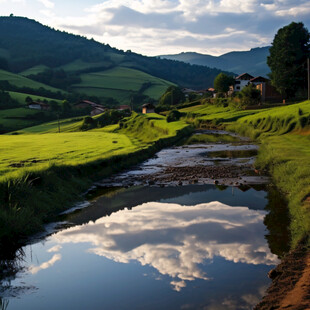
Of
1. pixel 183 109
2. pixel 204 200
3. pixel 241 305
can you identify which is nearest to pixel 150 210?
pixel 204 200

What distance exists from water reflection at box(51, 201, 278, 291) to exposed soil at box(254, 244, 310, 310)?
3.29ft

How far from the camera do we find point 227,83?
446ft

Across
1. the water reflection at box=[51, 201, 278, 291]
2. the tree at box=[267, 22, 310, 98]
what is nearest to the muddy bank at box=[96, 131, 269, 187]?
the water reflection at box=[51, 201, 278, 291]

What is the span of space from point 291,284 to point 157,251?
6182 millimetres

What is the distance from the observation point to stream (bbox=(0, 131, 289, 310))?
12352mm

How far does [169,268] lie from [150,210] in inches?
338

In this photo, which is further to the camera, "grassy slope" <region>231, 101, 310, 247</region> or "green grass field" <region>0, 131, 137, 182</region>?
"green grass field" <region>0, 131, 137, 182</region>

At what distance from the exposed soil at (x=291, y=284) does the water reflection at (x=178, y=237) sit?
1.00 metres

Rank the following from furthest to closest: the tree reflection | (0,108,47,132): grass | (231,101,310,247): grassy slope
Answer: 1. (0,108,47,132): grass
2. (231,101,310,247): grassy slope
3. the tree reflection

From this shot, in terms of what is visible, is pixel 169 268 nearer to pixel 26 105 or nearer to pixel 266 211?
pixel 266 211

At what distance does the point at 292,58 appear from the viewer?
7994 centimetres

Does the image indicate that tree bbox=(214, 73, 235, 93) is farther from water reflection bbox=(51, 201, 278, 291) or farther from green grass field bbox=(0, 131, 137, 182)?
water reflection bbox=(51, 201, 278, 291)

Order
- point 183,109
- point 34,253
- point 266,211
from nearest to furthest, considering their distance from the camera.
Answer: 1. point 34,253
2. point 266,211
3. point 183,109

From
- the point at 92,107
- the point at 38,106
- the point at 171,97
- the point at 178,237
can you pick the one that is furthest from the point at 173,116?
the point at 178,237
